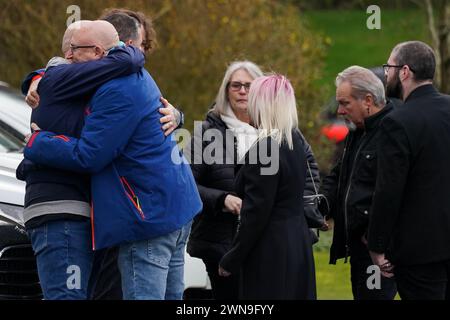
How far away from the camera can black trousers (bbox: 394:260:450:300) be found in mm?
5977

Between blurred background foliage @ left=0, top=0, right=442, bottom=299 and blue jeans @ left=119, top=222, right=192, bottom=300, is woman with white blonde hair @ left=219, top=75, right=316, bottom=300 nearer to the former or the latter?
blue jeans @ left=119, top=222, right=192, bottom=300

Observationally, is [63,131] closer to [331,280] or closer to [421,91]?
[421,91]

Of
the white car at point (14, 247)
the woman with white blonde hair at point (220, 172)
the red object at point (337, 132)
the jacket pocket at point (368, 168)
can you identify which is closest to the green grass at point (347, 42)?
the red object at point (337, 132)

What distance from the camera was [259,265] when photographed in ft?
19.2

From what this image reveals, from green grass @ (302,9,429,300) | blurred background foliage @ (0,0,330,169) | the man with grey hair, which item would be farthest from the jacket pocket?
blurred background foliage @ (0,0,330,169)

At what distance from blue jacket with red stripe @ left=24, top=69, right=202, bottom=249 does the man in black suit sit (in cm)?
119

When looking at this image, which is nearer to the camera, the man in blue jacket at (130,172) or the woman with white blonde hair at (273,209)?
the man in blue jacket at (130,172)

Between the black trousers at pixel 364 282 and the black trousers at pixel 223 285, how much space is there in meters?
0.75

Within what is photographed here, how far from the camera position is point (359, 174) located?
661cm

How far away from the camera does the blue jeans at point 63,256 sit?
5.40 metres

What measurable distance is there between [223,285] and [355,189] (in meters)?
1.08

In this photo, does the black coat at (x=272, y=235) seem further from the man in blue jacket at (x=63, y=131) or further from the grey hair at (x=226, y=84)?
the grey hair at (x=226, y=84)

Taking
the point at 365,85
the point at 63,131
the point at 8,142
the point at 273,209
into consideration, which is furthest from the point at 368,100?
the point at 8,142
